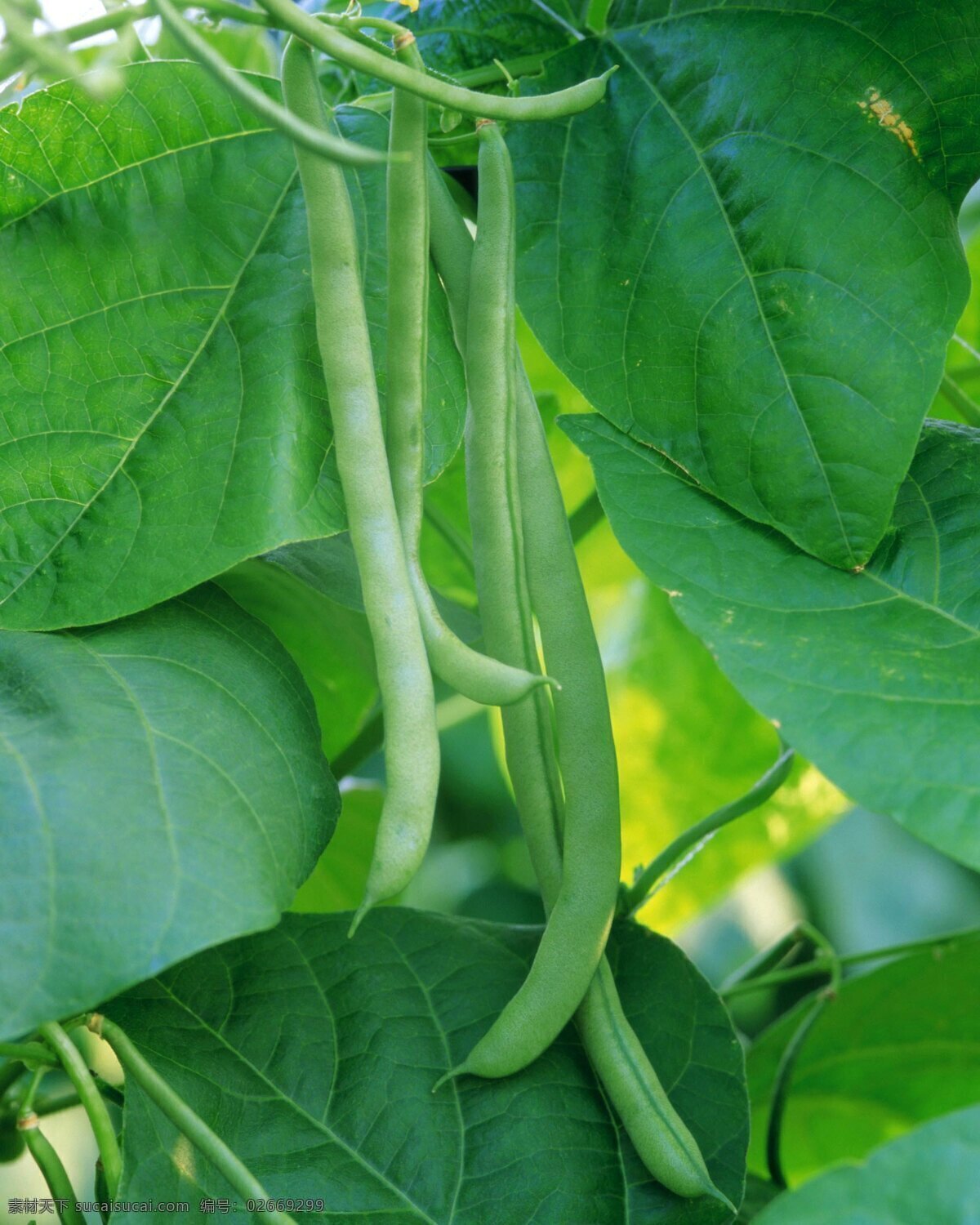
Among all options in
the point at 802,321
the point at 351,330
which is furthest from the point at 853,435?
the point at 351,330

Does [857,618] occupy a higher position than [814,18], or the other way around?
[814,18]

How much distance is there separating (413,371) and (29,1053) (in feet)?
1.15

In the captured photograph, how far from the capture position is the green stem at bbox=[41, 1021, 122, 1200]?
506mm

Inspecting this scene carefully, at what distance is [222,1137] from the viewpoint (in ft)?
1.72

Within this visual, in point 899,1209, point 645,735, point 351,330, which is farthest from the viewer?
point 645,735

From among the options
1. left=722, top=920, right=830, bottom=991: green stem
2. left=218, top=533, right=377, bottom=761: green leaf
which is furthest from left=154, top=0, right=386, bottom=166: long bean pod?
left=722, top=920, right=830, bottom=991: green stem

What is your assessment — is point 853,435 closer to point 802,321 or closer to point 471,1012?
point 802,321

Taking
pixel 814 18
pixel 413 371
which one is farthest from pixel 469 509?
pixel 814 18

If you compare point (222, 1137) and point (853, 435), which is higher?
point (853, 435)

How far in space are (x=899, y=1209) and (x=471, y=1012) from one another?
0.92ft

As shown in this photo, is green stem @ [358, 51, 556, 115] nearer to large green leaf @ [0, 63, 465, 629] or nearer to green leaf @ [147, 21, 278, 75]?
large green leaf @ [0, 63, 465, 629]

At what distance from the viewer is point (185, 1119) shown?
0.50 meters

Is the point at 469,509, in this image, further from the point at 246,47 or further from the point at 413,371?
the point at 246,47

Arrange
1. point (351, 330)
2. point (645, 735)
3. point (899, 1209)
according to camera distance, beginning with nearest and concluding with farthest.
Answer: point (899, 1209)
point (351, 330)
point (645, 735)
